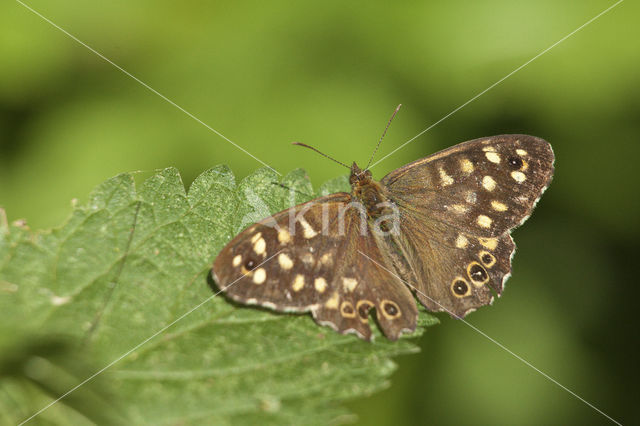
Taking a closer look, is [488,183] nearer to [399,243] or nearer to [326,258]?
[399,243]

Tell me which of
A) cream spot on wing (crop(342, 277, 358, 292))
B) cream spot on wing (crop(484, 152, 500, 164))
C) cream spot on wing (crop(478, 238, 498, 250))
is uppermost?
cream spot on wing (crop(484, 152, 500, 164))

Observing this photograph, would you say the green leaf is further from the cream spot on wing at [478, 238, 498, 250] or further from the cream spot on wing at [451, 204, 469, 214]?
the cream spot on wing at [451, 204, 469, 214]

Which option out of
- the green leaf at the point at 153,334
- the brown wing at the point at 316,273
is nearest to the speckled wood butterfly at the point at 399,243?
the brown wing at the point at 316,273

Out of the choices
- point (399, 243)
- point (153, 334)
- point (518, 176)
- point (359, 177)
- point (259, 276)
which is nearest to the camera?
point (153, 334)

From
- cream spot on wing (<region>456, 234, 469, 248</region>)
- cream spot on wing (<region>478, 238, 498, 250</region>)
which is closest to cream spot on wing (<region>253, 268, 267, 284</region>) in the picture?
cream spot on wing (<region>456, 234, 469, 248</region>)

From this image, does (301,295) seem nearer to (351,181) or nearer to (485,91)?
(351,181)

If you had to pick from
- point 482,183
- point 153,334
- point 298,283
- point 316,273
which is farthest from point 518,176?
point 153,334

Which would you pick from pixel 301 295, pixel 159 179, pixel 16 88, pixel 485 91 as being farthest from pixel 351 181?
pixel 16 88
